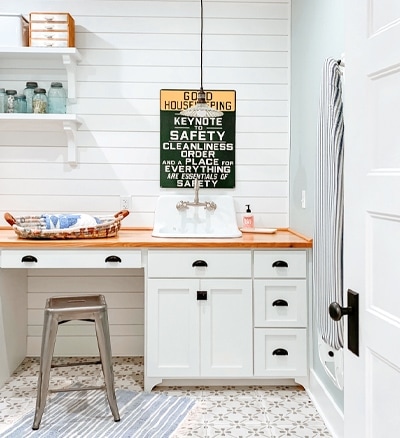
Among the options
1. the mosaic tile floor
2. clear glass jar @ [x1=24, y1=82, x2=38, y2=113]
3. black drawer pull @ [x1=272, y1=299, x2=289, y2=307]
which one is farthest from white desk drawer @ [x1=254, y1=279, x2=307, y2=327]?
clear glass jar @ [x1=24, y1=82, x2=38, y2=113]

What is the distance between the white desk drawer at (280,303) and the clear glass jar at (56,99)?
1.67m

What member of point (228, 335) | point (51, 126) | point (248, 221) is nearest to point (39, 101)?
point (51, 126)

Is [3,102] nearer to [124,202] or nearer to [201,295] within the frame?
[124,202]

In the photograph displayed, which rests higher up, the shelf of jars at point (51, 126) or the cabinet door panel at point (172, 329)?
the shelf of jars at point (51, 126)

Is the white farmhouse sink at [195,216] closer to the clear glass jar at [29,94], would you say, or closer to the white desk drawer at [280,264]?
the white desk drawer at [280,264]

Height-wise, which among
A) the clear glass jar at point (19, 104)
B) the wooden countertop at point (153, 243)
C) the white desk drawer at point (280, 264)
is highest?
the clear glass jar at point (19, 104)

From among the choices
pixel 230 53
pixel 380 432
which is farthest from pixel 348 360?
pixel 230 53

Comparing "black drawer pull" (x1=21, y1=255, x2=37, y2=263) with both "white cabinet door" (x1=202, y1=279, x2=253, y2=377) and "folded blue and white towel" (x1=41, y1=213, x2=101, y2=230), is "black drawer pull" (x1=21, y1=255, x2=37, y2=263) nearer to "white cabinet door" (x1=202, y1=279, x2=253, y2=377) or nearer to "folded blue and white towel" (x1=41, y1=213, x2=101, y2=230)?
"folded blue and white towel" (x1=41, y1=213, x2=101, y2=230)

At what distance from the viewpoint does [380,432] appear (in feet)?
3.54

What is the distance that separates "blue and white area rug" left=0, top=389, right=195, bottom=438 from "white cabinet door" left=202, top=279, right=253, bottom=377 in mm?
256

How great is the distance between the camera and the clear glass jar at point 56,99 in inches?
132

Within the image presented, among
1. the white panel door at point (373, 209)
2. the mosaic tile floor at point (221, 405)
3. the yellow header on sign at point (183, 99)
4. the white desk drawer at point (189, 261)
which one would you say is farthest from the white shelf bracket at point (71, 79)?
the white panel door at point (373, 209)

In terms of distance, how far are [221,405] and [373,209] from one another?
197cm

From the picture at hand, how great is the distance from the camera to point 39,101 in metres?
3.30
